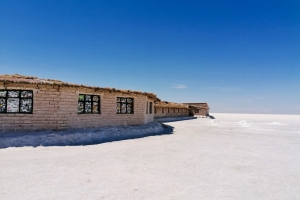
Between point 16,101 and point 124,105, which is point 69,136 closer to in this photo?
point 16,101

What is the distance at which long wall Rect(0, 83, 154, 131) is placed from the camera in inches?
524

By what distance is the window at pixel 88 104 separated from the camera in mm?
15936

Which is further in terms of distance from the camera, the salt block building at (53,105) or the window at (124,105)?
the window at (124,105)

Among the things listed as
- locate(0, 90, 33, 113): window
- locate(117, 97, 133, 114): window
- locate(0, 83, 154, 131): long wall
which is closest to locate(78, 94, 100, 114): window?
locate(0, 83, 154, 131): long wall

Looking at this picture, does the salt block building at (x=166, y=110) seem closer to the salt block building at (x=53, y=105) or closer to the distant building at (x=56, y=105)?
the distant building at (x=56, y=105)

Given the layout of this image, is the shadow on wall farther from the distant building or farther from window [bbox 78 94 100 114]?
window [bbox 78 94 100 114]

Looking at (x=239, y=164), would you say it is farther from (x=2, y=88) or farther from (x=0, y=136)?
(x=2, y=88)

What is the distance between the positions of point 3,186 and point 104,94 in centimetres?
1147

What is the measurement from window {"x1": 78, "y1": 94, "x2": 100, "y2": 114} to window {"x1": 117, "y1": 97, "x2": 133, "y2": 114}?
224cm

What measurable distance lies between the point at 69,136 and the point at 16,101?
3.94 metres

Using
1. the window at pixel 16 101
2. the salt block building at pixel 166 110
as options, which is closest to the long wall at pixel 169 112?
the salt block building at pixel 166 110

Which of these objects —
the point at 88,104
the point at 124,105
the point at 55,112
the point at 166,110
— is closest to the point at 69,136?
the point at 55,112

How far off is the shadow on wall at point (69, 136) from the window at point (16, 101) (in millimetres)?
1566

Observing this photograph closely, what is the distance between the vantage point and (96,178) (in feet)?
22.6
